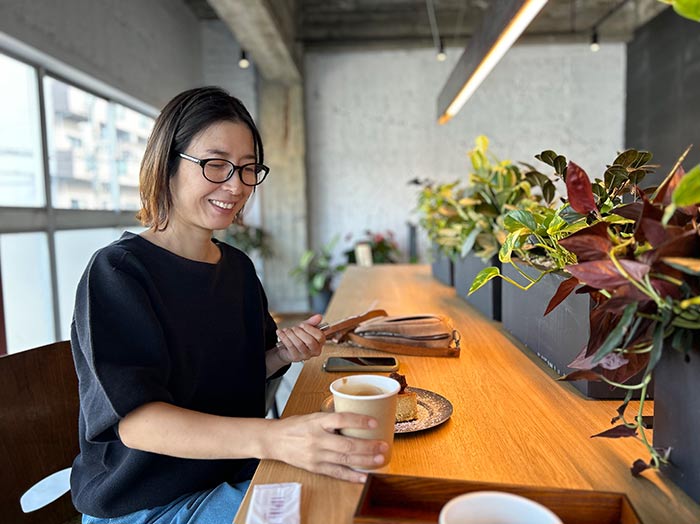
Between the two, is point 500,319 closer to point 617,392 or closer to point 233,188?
point 617,392

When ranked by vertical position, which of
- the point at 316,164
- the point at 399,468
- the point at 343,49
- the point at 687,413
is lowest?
the point at 399,468

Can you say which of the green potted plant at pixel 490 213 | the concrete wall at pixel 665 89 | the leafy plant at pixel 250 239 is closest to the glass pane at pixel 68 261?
the leafy plant at pixel 250 239

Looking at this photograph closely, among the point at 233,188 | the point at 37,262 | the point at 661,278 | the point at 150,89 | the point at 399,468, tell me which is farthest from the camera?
the point at 150,89

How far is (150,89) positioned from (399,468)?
532 centimetres

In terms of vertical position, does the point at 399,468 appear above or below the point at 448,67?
below

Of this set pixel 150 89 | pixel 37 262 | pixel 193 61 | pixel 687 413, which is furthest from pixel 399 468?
pixel 193 61

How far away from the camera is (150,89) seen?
523cm

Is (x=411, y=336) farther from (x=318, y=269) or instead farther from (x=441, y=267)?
(x=318, y=269)

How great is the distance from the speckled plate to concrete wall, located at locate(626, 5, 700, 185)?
4.93 meters

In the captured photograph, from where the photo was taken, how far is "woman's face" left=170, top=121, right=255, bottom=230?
1.13 metres

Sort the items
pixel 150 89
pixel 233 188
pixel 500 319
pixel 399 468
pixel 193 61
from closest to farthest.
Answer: pixel 399 468 < pixel 233 188 < pixel 500 319 < pixel 150 89 < pixel 193 61

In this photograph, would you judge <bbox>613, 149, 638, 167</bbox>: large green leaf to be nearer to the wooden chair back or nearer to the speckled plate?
the speckled plate

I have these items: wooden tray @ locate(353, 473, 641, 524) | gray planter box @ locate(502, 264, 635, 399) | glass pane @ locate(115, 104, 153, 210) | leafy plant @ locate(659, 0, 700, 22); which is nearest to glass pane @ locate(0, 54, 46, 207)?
glass pane @ locate(115, 104, 153, 210)

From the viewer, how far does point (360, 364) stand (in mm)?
1271
